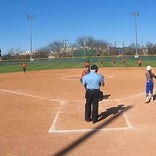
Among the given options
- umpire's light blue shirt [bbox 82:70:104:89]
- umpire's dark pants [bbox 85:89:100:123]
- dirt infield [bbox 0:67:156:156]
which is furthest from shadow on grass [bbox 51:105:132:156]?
umpire's light blue shirt [bbox 82:70:104:89]

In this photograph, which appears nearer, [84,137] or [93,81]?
[84,137]

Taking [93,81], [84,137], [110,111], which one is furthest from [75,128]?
[110,111]

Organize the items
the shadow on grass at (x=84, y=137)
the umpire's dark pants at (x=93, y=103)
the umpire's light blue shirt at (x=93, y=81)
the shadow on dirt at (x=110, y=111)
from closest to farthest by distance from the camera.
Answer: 1. the shadow on grass at (x=84, y=137)
2. the umpire's dark pants at (x=93, y=103)
3. the umpire's light blue shirt at (x=93, y=81)
4. the shadow on dirt at (x=110, y=111)

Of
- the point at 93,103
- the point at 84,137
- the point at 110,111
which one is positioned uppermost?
the point at 93,103

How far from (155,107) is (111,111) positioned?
159 cm

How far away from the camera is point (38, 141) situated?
8.74m

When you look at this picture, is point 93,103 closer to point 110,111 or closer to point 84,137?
point 110,111

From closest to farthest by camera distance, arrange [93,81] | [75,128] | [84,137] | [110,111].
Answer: [84,137] < [75,128] < [93,81] < [110,111]

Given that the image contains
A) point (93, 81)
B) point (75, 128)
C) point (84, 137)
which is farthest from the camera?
point (93, 81)

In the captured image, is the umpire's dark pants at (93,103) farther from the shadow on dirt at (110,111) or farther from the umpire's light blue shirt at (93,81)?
the shadow on dirt at (110,111)

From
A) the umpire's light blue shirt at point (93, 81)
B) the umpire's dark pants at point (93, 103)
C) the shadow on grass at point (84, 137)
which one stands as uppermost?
the umpire's light blue shirt at point (93, 81)

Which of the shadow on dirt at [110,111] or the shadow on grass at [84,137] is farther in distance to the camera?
the shadow on dirt at [110,111]

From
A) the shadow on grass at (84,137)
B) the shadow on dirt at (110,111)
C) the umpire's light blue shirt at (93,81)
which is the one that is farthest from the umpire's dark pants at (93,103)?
the shadow on dirt at (110,111)

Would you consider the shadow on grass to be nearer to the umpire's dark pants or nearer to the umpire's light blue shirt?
the umpire's dark pants
